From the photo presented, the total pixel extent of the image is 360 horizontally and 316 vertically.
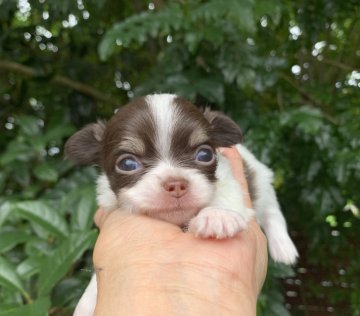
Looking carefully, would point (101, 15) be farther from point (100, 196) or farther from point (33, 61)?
point (100, 196)

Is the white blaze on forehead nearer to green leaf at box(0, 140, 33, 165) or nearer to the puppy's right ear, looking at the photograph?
the puppy's right ear

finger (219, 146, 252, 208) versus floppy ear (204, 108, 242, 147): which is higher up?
floppy ear (204, 108, 242, 147)

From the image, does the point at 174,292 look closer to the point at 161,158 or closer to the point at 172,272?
the point at 172,272

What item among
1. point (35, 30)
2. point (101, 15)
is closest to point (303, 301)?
point (101, 15)

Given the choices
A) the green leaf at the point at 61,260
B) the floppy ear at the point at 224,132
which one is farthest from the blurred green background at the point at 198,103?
the floppy ear at the point at 224,132

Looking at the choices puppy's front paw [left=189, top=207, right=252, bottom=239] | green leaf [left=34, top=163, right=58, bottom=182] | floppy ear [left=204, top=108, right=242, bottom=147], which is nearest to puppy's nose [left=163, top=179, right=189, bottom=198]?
puppy's front paw [left=189, top=207, right=252, bottom=239]

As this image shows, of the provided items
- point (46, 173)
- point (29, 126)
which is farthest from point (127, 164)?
point (29, 126)

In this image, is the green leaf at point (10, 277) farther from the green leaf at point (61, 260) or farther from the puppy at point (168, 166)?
the puppy at point (168, 166)
